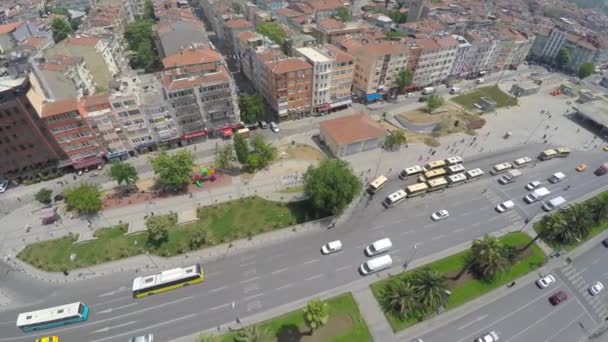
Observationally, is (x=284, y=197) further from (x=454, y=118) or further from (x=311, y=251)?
(x=454, y=118)

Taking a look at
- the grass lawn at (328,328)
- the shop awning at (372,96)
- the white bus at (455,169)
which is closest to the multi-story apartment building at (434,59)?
the shop awning at (372,96)

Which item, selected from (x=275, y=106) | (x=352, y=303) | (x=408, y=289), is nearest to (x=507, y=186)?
(x=408, y=289)

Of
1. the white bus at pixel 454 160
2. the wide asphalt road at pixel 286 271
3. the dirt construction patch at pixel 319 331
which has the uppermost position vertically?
the white bus at pixel 454 160

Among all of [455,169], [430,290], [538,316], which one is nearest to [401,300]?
[430,290]

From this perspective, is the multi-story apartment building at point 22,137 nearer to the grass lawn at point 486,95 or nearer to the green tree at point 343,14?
the grass lawn at point 486,95

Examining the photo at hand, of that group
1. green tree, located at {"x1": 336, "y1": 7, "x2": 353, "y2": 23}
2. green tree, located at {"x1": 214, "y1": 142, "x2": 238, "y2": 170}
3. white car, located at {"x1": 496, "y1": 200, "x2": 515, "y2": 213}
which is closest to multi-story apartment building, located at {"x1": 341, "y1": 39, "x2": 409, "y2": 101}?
white car, located at {"x1": 496, "y1": 200, "x2": 515, "y2": 213}

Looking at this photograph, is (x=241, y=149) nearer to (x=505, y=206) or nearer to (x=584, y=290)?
(x=505, y=206)

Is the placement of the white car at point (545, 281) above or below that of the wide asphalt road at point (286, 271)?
above
